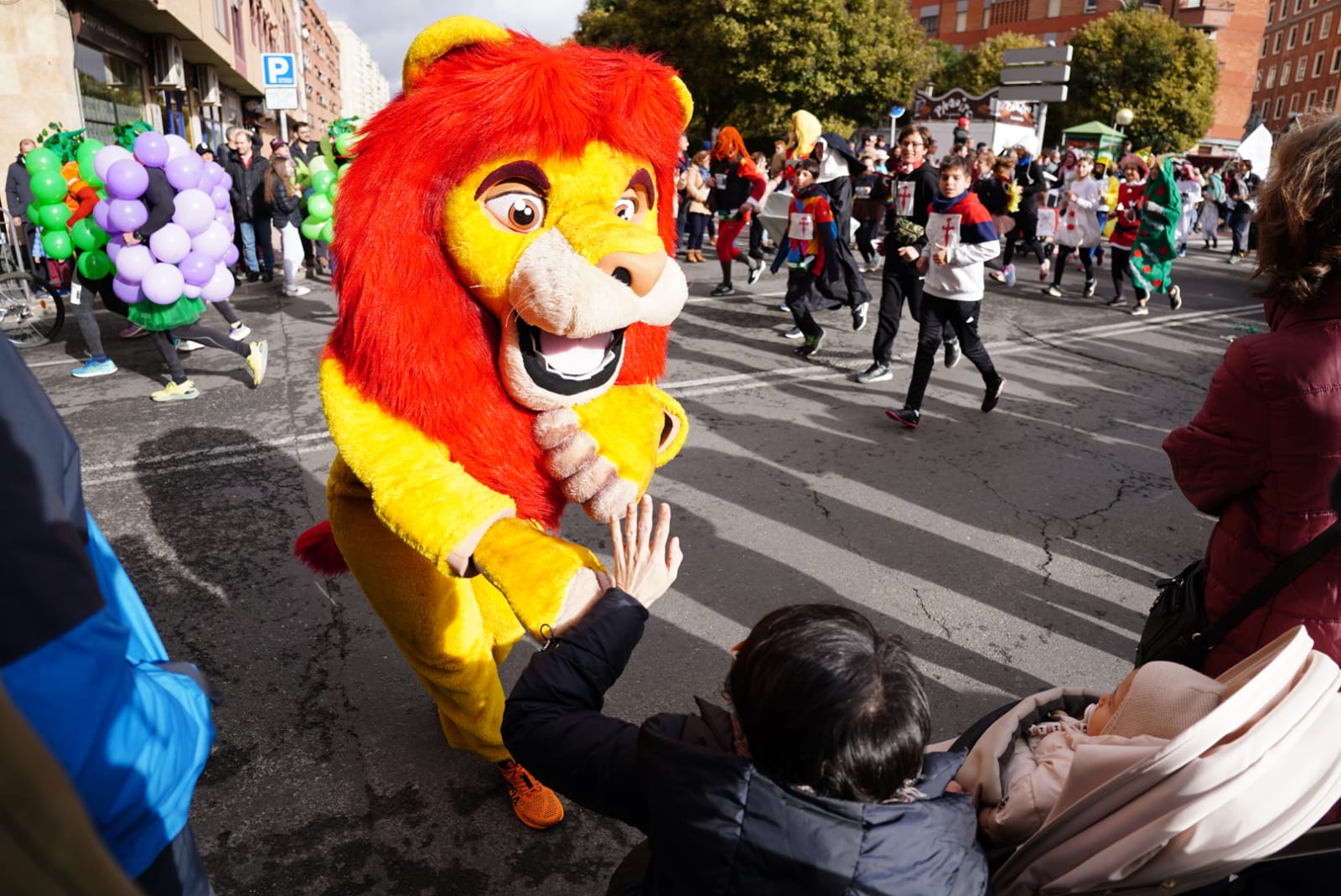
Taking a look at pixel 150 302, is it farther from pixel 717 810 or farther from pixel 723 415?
pixel 717 810

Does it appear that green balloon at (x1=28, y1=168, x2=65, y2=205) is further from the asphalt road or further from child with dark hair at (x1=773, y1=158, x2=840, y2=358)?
child with dark hair at (x1=773, y1=158, x2=840, y2=358)

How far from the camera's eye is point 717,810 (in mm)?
1121

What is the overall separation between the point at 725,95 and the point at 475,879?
25946mm

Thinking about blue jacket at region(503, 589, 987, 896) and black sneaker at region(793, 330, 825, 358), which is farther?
black sneaker at region(793, 330, 825, 358)

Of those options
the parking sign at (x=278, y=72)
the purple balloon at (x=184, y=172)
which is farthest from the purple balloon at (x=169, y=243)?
the parking sign at (x=278, y=72)

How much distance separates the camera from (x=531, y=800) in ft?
7.98

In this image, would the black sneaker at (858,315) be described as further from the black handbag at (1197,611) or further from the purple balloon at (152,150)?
the black handbag at (1197,611)

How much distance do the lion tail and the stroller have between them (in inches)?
74.8

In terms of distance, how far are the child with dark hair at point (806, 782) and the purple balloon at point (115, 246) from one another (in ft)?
18.5

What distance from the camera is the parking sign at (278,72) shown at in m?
13.1

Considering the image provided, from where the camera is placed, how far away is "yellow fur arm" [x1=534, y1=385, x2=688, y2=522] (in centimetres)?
210

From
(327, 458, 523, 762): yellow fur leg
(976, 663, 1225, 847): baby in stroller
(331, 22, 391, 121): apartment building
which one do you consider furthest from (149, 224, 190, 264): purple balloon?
(331, 22, 391, 121): apartment building

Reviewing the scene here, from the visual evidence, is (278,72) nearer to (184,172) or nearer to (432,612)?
(184,172)

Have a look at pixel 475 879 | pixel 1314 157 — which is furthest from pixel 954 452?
pixel 475 879
